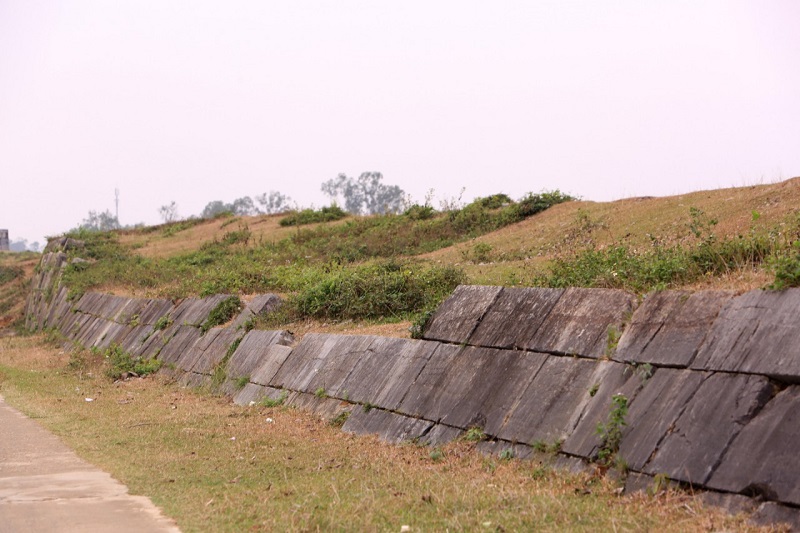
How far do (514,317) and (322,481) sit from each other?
8.36 feet

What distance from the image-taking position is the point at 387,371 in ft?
31.7

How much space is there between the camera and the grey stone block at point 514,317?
8.12 meters

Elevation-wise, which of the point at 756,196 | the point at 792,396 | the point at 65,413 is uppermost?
the point at 756,196

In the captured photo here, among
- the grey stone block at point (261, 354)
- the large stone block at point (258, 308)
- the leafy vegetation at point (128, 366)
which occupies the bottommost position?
the leafy vegetation at point (128, 366)

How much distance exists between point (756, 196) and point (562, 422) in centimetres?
983

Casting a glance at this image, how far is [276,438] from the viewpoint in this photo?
9070 millimetres

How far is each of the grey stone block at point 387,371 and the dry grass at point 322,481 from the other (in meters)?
0.57

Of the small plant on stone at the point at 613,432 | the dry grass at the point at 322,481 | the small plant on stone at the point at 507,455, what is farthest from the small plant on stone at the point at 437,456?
the small plant on stone at the point at 613,432

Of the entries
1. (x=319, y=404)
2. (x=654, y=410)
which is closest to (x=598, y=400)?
(x=654, y=410)

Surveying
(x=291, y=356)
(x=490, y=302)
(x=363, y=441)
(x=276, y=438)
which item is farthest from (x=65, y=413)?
(x=490, y=302)

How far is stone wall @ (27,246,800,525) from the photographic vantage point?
5480mm

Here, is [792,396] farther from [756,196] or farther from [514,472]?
[756,196]

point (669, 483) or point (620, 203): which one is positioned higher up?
point (620, 203)

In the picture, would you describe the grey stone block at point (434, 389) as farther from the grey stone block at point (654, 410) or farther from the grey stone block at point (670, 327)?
the grey stone block at point (654, 410)
